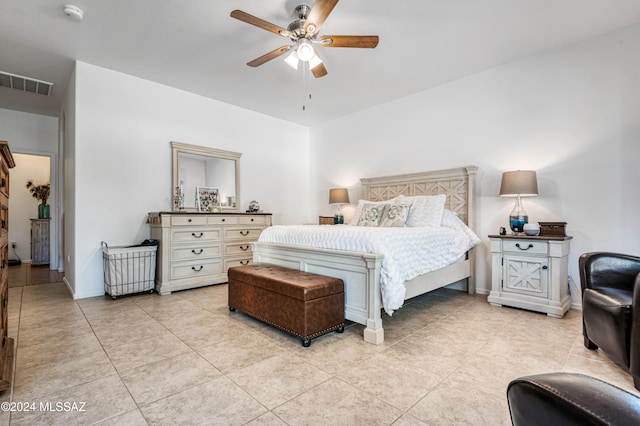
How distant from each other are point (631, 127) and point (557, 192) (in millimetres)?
831

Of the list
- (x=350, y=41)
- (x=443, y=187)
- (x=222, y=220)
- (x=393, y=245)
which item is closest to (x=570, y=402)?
(x=393, y=245)

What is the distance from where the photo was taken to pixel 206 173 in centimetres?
478

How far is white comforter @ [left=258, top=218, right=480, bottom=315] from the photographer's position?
2.33 meters

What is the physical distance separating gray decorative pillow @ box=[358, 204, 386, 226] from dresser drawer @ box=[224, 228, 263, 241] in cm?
173

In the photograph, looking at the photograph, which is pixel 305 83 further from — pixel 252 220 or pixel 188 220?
pixel 188 220

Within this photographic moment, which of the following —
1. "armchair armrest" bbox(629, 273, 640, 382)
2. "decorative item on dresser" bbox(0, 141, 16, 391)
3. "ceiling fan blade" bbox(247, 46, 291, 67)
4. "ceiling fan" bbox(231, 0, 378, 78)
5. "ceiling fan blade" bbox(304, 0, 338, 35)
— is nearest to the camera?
"armchair armrest" bbox(629, 273, 640, 382)

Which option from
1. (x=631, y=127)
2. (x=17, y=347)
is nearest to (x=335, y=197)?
(x=631, y=127)

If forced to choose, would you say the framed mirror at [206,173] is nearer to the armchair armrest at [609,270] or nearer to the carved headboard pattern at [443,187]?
the carved headboard pattern at [443,187]

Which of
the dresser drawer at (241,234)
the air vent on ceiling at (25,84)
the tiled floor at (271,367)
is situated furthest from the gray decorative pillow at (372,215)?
the air vent on ceiling at (25,84)

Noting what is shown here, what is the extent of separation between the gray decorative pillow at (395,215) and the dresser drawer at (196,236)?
2.35 metres

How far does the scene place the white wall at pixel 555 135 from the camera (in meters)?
2.98

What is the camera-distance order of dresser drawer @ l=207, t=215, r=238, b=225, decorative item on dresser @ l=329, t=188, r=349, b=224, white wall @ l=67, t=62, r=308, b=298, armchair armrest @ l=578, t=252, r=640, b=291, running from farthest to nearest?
decorative item on dresser @ l=329, t=188, r=349, b=224 < dresser drawer @ l=207, t=215, r=238, b=225 < white wall @ l=67, t=62, r=308, b=298 < armchair armrest @ l=578, t=252, r=640, b=291

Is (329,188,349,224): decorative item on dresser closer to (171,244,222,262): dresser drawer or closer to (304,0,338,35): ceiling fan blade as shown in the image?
(171,244,222,262): dresser drawer

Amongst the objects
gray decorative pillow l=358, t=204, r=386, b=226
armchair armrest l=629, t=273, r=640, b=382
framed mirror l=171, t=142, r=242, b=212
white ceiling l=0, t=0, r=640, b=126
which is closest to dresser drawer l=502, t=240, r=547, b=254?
gray decorative pillow l=358, t=204, r=386, b=226
